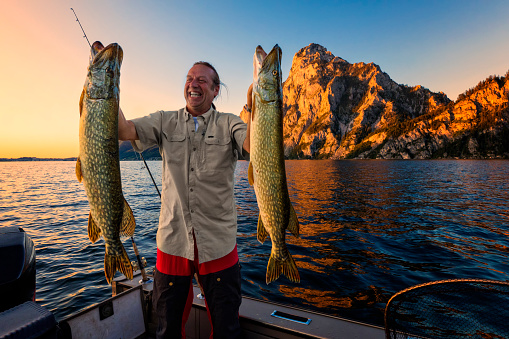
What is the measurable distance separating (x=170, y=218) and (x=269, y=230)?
114 centimetres

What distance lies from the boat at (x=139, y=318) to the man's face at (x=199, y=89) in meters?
2.89

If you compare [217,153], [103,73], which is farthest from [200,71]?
[103,73]

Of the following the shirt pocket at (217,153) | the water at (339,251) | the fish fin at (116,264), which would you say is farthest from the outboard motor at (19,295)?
the water at (339,251)

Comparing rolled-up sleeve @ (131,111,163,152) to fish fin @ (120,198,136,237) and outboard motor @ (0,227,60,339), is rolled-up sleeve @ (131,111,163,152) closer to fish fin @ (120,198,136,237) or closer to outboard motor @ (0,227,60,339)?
fish fin @ (120,198,136,237)

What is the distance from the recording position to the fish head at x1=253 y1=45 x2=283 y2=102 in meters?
2.65

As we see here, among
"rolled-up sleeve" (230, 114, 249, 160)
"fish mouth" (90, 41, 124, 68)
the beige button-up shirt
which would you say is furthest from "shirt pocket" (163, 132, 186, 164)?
"fish mouth" (90, 41, 124, 68)

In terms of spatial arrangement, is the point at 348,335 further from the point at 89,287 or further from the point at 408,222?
the point at 408,222

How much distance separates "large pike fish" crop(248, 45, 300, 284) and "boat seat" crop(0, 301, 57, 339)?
2177 mm

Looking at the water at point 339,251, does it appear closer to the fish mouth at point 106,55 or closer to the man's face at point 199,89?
the man's face at point 199,89

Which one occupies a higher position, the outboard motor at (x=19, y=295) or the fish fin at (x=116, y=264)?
the fish fin at (x=116, y=264)

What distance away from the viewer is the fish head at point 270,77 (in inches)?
104

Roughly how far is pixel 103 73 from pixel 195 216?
167 cm

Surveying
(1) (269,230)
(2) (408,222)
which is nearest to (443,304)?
(1) (269,230)

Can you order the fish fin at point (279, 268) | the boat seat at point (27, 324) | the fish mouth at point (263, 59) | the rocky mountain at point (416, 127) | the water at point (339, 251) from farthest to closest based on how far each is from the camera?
the rocky mountain at point (416, 127)
the water at point (339, 251)
the fish fin at point (279, 268)
the fish mouth at point (263, 59)
the boat seat at point (27, 324)
